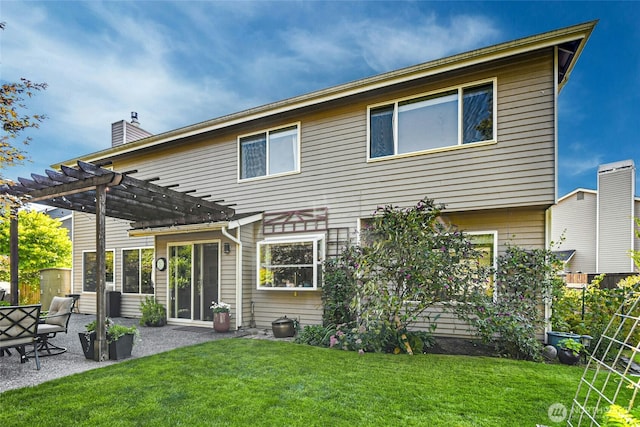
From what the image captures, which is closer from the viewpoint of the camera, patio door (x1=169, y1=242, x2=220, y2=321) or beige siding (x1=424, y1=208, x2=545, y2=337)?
beige siding (x1=424, y1=208, x2=545, y2=337)

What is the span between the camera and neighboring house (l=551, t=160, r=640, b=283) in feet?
44.7

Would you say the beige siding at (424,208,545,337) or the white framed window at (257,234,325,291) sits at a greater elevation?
the beige siding at (424,208,545,337)

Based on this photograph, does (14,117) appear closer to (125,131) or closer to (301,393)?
(301,393)

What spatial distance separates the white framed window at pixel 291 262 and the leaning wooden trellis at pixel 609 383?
4.55 m

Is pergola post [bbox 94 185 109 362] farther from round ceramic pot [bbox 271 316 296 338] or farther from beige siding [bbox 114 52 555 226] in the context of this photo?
beige siding [bbox 114 52 555 226]

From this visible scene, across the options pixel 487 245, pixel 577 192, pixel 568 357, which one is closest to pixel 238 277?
pixel 487 245

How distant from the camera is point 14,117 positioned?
414 centimetres

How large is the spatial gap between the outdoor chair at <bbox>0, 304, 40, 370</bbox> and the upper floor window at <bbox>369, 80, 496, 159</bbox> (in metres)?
6.27

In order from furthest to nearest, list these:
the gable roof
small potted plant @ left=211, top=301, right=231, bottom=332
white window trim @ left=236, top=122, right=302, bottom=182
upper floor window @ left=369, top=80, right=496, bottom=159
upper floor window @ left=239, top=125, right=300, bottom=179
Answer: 1. upper floor window @ left=239, top=125, right=300, bottom=179
2. white window trim @ left=236, top=122, right=302, bottom=182
3. small potted plant @ left=211, top=301, right=231, bottom=332
4. upper floor window @ left=369, top=80, right=496, bottom=159
5. the gable roof

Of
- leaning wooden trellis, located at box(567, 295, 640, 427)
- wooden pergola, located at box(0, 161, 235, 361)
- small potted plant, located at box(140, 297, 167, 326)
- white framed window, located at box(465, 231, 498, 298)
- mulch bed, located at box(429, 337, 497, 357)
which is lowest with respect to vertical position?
small potted plant, located at box(140, 297, 167, 326)

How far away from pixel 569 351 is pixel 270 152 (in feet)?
22.8

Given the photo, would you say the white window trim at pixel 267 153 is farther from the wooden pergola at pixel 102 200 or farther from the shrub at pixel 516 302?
the shrub at pixel 516 302

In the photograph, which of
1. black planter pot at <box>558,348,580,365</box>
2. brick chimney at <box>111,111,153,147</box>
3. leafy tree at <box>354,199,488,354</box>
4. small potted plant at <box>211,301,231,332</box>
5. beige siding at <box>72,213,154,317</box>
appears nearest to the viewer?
black planter pot at <box>558,348,580,365</box>

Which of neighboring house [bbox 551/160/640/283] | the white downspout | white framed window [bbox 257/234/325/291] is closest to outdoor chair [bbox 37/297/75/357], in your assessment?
the white downspout
